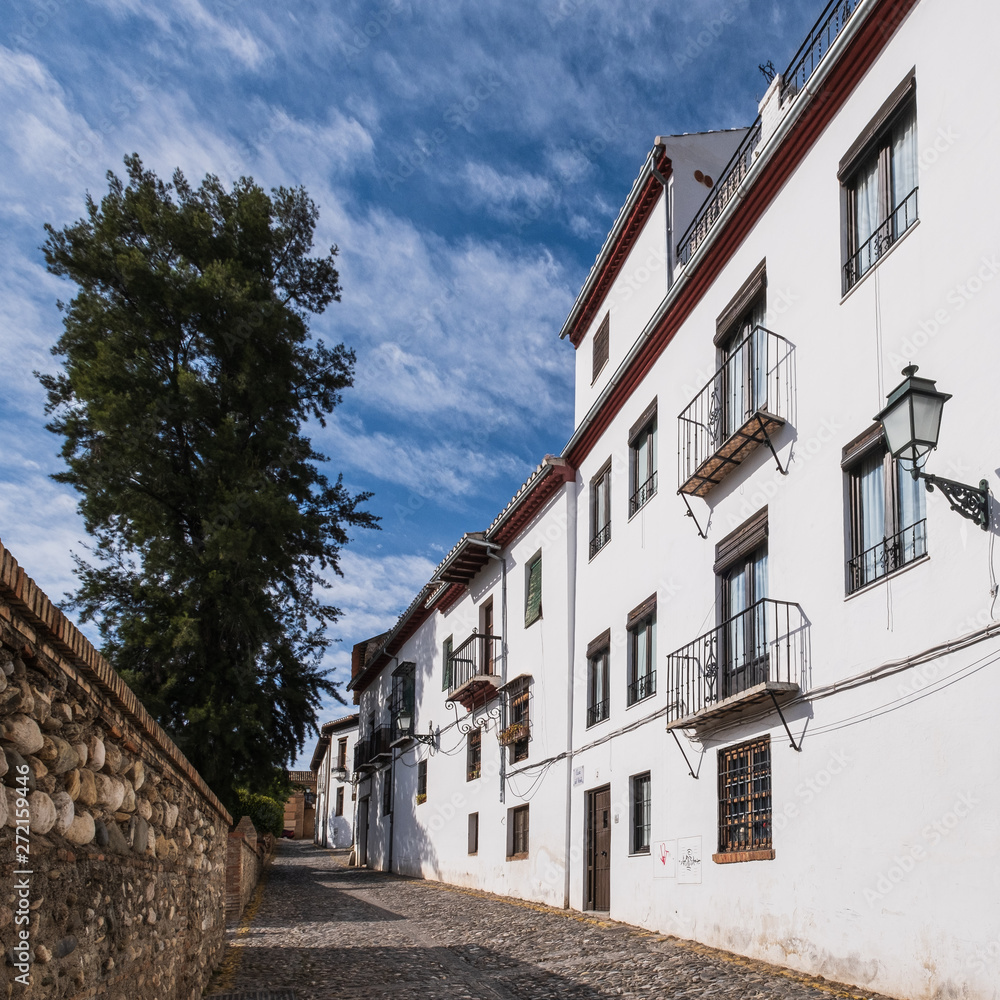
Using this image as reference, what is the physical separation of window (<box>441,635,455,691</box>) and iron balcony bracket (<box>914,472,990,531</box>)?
56.1 ft

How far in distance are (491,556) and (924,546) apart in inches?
535

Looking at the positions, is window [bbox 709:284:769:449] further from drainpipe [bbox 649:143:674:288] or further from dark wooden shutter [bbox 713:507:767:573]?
drainpipe [bbox 649:143:674:288]

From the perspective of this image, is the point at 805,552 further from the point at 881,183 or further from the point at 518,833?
the point at 518,833

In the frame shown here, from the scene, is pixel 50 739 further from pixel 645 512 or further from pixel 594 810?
pixel 594 810

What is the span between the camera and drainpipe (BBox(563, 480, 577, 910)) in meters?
15.2

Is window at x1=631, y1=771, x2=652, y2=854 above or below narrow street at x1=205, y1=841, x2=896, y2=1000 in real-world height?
above

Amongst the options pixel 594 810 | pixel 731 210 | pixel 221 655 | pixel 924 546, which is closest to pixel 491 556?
pixel 221 655

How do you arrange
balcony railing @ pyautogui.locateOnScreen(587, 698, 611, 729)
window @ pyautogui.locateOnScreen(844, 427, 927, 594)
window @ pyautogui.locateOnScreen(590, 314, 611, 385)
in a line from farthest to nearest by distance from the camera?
window @ pyautogui.locateOnScreen(590, 314, 611, 385), balcony railing @ pyautogui.locateOnScreen(587, 698, 611, 729), window @ pyautogui.locateOnScreen(844, 427, 927, 594)

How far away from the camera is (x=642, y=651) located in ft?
44.5

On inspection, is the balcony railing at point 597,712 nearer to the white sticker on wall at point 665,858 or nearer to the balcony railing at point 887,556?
the white sticker on wall at point 665,858

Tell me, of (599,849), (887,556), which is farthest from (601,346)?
(887,556)

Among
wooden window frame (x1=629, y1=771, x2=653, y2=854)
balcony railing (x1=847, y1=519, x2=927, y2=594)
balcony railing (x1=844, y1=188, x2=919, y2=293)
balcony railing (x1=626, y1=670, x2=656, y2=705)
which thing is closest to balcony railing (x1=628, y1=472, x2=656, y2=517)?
balcony railing (x1=626, y1=670, x2=656, y2=705)

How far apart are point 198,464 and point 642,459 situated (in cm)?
1053

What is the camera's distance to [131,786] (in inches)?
183
